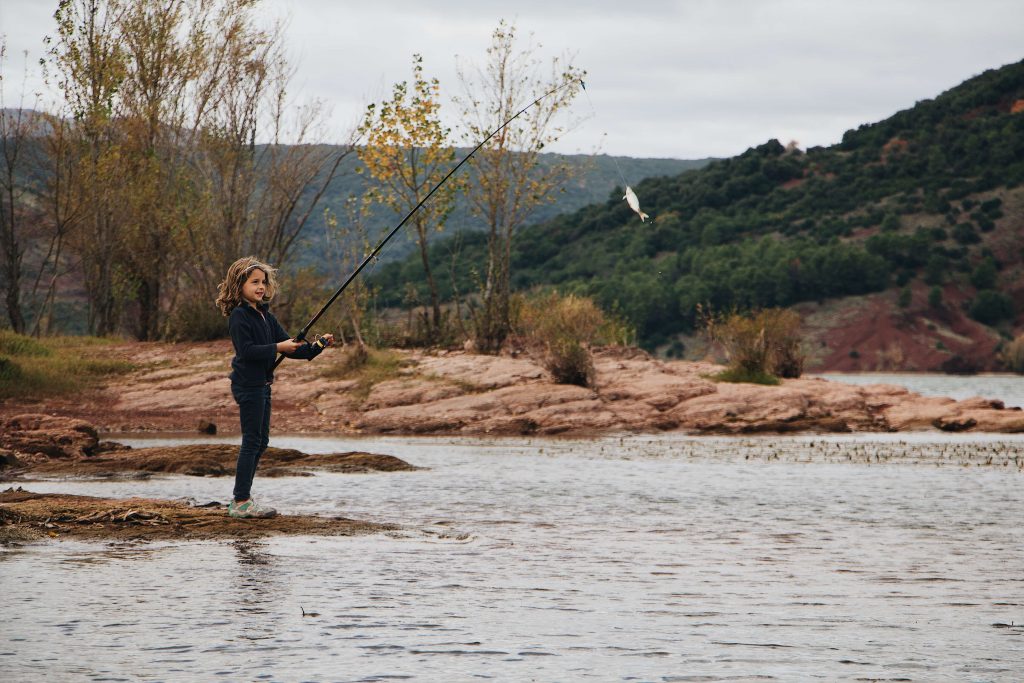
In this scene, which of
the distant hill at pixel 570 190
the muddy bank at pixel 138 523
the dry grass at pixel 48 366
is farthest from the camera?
the distant hill at pixel 570 190

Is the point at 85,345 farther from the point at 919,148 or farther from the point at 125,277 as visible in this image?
the point at 919,148

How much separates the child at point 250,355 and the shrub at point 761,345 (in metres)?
19.5

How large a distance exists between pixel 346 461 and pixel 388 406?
8.77 m

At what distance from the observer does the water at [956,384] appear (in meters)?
45.0

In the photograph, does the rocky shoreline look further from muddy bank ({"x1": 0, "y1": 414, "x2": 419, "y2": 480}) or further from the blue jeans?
the blue jeans

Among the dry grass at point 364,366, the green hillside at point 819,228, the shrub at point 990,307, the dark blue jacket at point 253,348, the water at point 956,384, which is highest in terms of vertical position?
the green hillside at point 819,228

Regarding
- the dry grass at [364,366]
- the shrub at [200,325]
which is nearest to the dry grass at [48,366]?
the shrub at [200,325]

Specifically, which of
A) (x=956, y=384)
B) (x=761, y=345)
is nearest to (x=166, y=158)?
(x=761, y=345)

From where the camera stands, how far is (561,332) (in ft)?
89.0

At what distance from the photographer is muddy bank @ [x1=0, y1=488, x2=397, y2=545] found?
937 cm

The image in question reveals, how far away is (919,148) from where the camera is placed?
85000mm

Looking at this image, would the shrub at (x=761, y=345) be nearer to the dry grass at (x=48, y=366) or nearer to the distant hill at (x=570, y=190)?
the dry grass at (x=48, y=366)

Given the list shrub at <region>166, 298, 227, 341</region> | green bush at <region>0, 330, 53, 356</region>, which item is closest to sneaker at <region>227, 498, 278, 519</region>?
green bush at <region>0, 330, 53, 356</region>

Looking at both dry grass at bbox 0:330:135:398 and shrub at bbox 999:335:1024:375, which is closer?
dry grass at bbox 0:330:135:398
